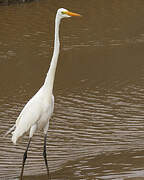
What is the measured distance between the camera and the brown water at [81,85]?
7.89 meters

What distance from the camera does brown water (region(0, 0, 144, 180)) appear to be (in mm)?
7895

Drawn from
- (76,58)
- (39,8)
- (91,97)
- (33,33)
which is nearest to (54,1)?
(39,8)

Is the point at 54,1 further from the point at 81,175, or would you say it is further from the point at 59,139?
the point at 81,175

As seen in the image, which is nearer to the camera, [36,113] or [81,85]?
[36,113]

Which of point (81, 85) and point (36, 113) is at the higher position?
point (36, 113)

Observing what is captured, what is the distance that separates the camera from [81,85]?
1151cm

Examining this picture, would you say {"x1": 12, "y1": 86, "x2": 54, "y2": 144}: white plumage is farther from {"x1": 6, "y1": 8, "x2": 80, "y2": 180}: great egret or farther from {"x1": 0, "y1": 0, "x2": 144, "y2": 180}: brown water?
{"x1": 0, "y1": 0, "x2": 144, "y2": 180}: brown water

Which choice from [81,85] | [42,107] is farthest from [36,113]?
[81,85]

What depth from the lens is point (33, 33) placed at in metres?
15.3

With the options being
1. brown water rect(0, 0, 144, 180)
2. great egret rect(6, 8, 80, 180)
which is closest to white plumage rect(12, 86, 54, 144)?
great egret rect(6, 8, 80, 180)

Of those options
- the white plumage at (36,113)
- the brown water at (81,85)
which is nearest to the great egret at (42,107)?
the white plumage at (36,113)

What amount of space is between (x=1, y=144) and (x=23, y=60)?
4.91 metres

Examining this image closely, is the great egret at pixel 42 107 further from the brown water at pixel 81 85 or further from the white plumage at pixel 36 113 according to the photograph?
the brown water at pixel 81 85

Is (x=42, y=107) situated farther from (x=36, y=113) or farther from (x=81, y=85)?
(x=81, y=85)
